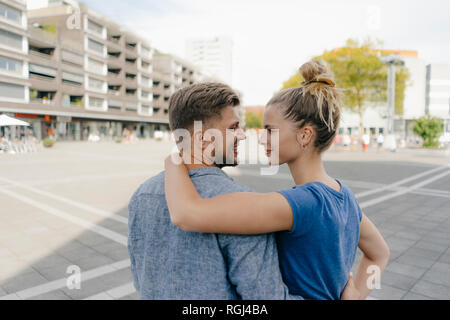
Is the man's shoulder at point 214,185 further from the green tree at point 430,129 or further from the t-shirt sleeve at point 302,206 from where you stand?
the green tree at point 430,129

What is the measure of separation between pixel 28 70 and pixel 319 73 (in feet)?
143

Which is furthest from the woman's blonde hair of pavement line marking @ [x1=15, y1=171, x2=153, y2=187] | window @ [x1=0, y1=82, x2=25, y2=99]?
window @ [x1=0, y1=82, x2=25, y2=99]

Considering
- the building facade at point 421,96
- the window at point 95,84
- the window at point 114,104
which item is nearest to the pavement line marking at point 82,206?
the window at point 95,84

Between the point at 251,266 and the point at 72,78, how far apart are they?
169 feet

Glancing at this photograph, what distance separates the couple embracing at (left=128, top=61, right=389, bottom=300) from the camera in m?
1.02

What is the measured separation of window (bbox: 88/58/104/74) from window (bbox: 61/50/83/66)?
→ 264 cm

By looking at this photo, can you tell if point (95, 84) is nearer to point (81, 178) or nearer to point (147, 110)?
point (147, 110)

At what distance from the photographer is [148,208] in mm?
1140

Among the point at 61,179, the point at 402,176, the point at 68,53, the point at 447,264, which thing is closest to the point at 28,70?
the point at 68,53

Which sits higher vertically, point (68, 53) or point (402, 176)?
point (68, 53)

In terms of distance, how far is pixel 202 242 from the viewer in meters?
1.05

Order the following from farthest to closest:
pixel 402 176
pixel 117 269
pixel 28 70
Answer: pixel 28 70 < pixel 402 176 < pixel 117 269

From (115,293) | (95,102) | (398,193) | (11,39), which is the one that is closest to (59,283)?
(115,293)

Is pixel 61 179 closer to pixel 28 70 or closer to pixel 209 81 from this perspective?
pixel 209 81
